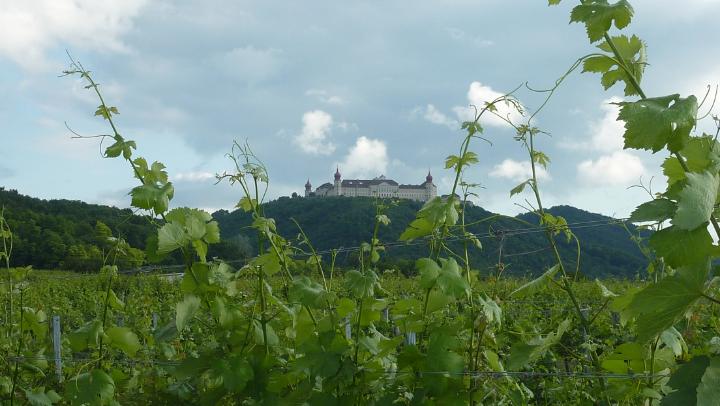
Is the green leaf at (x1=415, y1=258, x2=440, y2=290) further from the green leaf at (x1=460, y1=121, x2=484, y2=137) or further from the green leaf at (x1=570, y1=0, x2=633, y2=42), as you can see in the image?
Result: the green leaf at (x1=570, y1=0, x2=633, y2=42)

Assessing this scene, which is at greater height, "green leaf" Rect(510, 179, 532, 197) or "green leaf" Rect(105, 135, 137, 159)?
"green leaf" Rect(105, 135, 137, 159)

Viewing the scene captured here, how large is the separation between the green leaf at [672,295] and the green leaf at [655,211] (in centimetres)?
12

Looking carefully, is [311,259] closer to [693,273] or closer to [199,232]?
[199,232]

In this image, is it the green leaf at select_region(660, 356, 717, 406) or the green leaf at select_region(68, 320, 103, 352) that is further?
the green leaf at select_region(68, 320, 103, 352)

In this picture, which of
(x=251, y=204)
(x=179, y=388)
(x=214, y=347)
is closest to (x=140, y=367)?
(x=179, y=388)

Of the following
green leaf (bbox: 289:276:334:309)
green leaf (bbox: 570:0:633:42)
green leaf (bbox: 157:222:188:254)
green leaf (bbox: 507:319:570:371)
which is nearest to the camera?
green leaf (bbox: 570:0:633:42)

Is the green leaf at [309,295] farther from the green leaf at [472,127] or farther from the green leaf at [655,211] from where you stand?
the green leaf at [655,211]

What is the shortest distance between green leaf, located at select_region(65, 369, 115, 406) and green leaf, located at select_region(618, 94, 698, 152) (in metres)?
2.48

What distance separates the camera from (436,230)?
2.57m

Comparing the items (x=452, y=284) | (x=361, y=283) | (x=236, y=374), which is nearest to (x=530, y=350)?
(x=452, y=284)

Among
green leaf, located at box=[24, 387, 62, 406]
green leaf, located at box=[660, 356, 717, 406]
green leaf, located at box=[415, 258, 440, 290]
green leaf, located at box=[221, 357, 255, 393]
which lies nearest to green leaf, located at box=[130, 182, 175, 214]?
green leaf, located at box=[221, 357, 255, 393]

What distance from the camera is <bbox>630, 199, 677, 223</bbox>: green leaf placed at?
4.95 feet

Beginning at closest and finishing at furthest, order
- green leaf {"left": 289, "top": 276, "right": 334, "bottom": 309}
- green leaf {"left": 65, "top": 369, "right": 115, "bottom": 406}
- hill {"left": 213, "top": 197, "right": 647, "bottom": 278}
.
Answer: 1. green leaf {"left": 289, "top": 276, "right": 334, "bottom": 309}
2. green leaf {"left": 65, "top": 369, "right": 115, "bottom": 406}
3. hill {"left": 213, "top": 197, "right": 647, "bottom": 278}

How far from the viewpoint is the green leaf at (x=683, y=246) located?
1405mm
